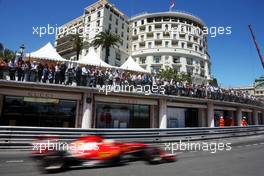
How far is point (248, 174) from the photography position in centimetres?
669

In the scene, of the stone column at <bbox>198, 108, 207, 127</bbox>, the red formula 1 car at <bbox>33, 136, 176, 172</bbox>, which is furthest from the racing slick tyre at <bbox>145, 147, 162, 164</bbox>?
the stone column at <bbox>198, 108, 207, 127</bbox>

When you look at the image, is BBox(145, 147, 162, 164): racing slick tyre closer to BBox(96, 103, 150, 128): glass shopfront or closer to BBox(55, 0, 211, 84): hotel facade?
BBox(96, 103, 150, 128): glass shopfront

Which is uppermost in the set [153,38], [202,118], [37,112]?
[153,38]

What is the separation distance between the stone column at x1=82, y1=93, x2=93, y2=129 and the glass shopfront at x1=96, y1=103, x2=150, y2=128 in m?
2.21

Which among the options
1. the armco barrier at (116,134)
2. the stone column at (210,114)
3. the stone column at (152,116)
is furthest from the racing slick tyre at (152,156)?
the stone column at (210,114)

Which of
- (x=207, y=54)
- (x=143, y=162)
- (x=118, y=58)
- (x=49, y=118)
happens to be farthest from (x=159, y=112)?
(x=207, y=54)

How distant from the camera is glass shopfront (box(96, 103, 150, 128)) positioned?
64.3 feet

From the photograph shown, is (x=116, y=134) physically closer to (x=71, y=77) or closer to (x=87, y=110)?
(x=87, y=110)

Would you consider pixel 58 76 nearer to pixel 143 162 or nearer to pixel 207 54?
pixel 143 162

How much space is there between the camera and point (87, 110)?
1708 centimetres

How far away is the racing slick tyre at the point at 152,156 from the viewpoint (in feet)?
26.6

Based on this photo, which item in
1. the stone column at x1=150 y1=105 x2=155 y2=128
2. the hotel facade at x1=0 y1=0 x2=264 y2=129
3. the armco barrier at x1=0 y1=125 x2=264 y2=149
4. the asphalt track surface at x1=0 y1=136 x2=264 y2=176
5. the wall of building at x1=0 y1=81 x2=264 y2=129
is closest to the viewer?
the asphalt track surface at x1=0 y1=136 x2=264 y2=176

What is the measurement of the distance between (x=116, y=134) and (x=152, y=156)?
5275 mm

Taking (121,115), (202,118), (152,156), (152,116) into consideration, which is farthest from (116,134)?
(202,118)
